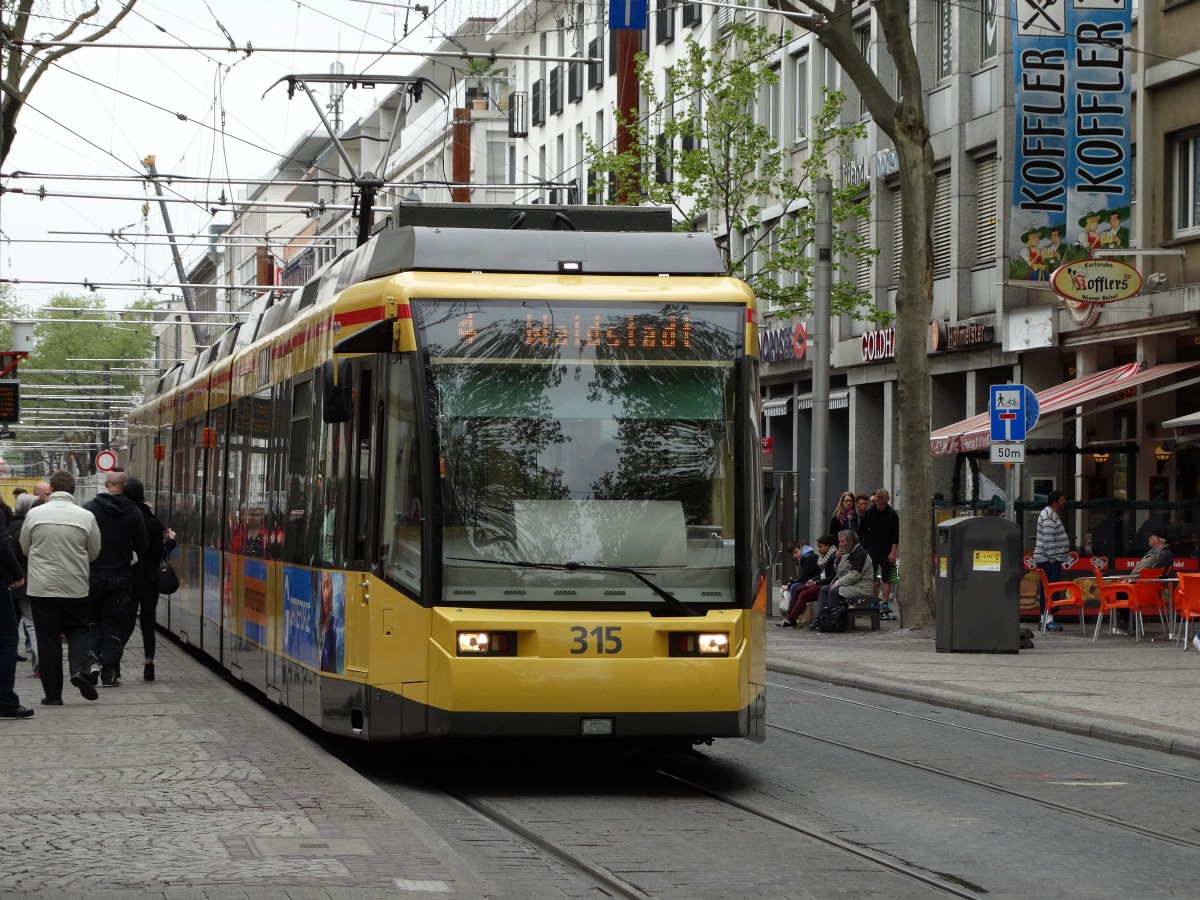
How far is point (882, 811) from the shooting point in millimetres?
10625

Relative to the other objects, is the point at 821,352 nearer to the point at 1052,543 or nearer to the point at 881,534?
the point at 881,534

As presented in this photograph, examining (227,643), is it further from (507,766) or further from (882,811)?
(882,811)

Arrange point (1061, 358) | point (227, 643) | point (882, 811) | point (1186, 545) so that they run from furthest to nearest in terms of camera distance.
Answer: point (1061, 358)
point (1186, 545)
point (227, 643)
point (882, 811)

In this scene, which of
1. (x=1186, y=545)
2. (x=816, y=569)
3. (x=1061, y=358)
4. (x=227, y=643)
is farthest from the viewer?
(x=1061, y=358)

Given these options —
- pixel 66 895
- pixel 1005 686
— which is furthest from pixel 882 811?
pixel 1005 686

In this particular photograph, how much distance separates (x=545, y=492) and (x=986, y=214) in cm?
2579

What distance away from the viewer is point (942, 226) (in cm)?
3722

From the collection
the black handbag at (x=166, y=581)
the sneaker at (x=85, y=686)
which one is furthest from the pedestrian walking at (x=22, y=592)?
the sneaker at (x=85, y=686)

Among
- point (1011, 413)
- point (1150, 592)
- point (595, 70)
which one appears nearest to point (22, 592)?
point (1011, 413)

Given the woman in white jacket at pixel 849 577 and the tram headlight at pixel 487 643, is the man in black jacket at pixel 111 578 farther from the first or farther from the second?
the woman in white jacket at pixel 849 577

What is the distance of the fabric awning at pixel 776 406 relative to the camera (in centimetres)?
4600

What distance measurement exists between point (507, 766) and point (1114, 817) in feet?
12.2

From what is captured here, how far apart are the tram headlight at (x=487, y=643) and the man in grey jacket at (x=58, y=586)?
17.5 feet

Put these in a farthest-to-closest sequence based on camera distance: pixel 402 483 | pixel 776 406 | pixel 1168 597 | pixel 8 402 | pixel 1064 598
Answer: pixel 776 406 < pixel 8 402 < pixel 1064 598 < pixel 1168 597 < pixel 402 483
